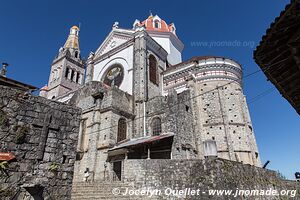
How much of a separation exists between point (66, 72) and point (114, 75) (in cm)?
1871

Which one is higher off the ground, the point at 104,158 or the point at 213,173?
the point at 104,158

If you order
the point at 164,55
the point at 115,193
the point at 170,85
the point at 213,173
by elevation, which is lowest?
the point at 115,193

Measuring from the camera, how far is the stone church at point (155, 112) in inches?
657

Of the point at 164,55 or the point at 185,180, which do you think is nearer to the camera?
the point at 185,180

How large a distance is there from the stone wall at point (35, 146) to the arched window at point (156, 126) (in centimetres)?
1279

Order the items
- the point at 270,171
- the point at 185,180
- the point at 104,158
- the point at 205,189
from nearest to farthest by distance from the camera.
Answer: the point at 205,189
the point at 185,180
the point at 270,171
the point at 104,158

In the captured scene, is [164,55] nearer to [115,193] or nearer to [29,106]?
[115,193]

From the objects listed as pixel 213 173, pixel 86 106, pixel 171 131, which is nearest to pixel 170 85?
pixel 171 131

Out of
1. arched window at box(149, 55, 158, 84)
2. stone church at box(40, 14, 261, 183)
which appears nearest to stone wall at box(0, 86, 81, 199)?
stone church at box(40, 14, 261, 183)

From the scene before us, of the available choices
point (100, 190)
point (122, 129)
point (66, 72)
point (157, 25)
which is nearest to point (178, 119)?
point (122, 129)

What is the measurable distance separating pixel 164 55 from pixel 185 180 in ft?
66.0

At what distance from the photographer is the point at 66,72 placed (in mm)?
40000

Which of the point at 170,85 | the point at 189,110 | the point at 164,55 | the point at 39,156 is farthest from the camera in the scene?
the point at 164,55

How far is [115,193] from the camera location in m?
11.0
